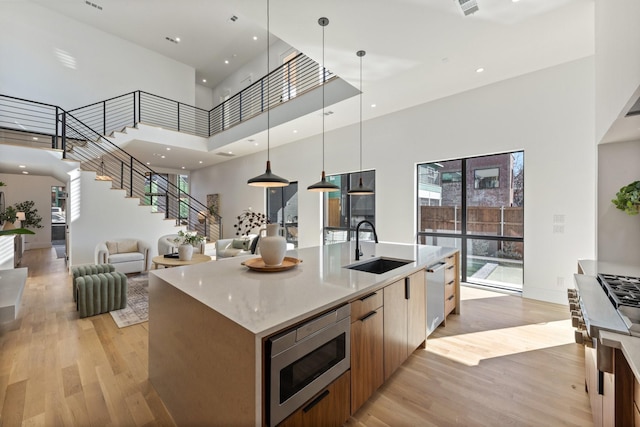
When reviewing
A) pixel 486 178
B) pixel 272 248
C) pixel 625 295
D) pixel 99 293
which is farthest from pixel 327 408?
pixel 486 178

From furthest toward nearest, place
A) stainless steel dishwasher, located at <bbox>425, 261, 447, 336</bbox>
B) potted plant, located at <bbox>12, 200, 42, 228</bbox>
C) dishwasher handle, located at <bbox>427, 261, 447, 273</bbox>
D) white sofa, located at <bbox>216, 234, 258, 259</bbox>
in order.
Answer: potted plant, located at <bbox>12, 200, 42, 228</bbox>
white sofa, located at <bbox>216, 234, 258, 259</bbox>
stainless steel dishwasher, located at <bbox>425, 261, 447, 336</bbox>
dishwasher handle, located at <bbox>427, 261, 447, 273</bbox>

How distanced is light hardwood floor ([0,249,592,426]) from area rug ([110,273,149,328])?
0.36 feet

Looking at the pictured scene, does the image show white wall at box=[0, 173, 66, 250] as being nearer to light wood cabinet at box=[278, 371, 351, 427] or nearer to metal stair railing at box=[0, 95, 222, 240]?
metal stair railing at box=[0, 95, 222, 240]

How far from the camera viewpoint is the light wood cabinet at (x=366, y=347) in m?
1.58

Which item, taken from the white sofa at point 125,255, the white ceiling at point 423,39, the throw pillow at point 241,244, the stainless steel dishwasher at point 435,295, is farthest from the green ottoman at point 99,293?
the stainless steel dishwasher at point 435,295

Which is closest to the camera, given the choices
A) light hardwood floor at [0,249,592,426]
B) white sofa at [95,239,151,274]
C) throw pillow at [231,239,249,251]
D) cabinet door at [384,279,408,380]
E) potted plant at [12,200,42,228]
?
light hardwood floor at [0,249,592,426]

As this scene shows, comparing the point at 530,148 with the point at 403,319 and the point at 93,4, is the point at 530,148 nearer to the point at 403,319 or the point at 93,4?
the point at 403,319

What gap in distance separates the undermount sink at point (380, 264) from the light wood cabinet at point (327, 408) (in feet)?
3.39

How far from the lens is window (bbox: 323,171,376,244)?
6.01 m

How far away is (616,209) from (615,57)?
1344 millimetres

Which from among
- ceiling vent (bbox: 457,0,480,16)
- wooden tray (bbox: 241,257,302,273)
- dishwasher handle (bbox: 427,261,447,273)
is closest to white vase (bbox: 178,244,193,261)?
wooden tray (bbox: 241,257,302,273)

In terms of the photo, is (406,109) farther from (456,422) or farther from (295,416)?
(295,416)

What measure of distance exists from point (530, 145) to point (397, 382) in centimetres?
385

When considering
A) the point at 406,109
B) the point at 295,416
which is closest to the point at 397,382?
the point at 295,416
